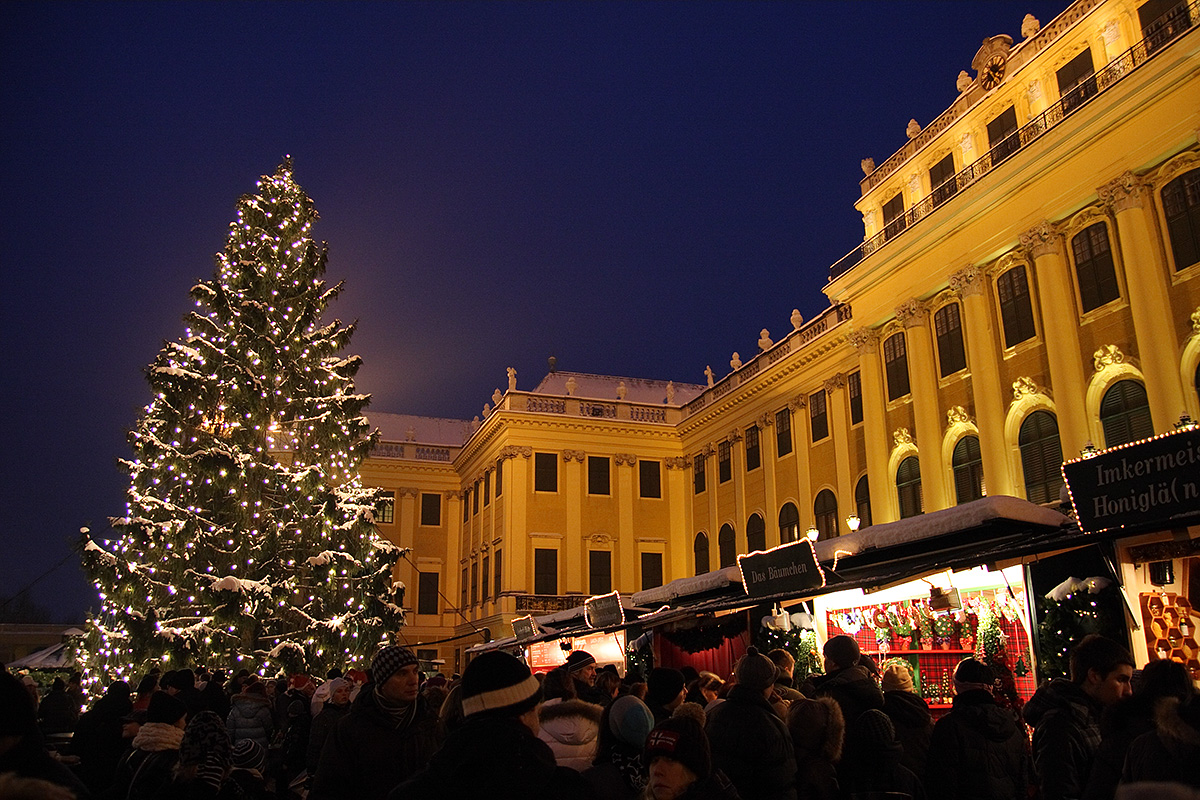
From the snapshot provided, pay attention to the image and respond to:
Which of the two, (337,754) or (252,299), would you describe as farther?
(252,299)

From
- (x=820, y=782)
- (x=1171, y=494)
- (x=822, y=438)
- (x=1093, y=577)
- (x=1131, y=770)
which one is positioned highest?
(x=822, y=438)

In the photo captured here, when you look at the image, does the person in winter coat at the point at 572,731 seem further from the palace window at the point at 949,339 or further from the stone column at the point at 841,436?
the stone column at the point at 841,436

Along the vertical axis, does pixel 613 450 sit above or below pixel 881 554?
above

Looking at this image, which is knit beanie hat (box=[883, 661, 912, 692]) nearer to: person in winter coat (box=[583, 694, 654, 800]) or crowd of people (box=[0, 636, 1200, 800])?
crowd of people (box=[0, 636, 1200, 800])

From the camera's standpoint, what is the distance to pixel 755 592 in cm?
1379

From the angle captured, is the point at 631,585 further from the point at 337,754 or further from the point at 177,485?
the point at 337,754

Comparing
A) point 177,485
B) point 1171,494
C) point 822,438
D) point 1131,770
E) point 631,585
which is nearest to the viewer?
point 1131,770

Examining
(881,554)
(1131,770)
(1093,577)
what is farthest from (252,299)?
(1131,770)

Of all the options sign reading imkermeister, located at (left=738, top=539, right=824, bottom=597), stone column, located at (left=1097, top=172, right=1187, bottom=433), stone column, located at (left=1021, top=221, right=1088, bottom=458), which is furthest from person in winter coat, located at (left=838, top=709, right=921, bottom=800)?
stone column, located at (left=1021, top=221, right=1088, bottom=458)

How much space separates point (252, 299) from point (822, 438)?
671 inches

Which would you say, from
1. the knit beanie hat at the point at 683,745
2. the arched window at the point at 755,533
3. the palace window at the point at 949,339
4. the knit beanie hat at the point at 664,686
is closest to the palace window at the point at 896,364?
the palace window at the point at 949,339

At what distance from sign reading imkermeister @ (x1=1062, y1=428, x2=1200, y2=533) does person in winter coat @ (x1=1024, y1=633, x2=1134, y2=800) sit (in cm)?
466

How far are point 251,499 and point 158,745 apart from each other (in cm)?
1485

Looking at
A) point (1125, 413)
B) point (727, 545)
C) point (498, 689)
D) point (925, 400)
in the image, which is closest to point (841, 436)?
point (925, 400)
